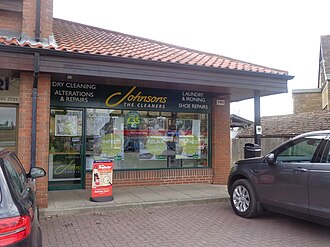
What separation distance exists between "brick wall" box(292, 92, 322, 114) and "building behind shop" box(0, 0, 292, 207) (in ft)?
55.4

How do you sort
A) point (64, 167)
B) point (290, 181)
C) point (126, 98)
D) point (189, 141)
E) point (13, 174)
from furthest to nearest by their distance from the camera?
point (189, 141) → point (126, 98) → point (64, 167) → point (290, 181) → point (13, 174)

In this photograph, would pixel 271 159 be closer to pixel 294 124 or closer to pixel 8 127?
pixel 8 127

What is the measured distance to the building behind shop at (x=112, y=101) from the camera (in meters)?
6.73

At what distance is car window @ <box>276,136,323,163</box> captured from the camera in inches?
215

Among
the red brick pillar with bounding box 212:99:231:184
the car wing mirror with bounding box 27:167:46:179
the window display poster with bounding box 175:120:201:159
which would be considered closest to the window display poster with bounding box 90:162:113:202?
the car wing mirror with bounding box 27:167:46:179

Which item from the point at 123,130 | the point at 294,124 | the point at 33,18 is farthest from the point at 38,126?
the point at 294,124

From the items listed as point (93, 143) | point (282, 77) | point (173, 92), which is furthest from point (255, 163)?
Answer: point (93, 143)

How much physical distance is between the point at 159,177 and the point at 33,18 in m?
5.57

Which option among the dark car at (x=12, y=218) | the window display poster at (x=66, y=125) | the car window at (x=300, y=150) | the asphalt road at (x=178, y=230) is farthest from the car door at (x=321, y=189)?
the window display poster at (x=66, y=125)

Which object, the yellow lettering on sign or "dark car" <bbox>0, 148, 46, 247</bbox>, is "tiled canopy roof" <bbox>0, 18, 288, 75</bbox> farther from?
"dark car" <bbox>0, 148, 46, 247</bbox>

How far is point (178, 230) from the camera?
18.4 feet

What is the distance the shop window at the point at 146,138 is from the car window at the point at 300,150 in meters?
4.49

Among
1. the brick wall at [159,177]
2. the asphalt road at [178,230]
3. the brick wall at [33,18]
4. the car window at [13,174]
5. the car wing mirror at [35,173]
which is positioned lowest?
Result: the asphalt road at [178,230]

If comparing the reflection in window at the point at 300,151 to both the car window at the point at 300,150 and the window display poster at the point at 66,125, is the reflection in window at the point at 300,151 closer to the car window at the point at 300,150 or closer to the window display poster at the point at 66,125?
the car window at the point at 300,150
